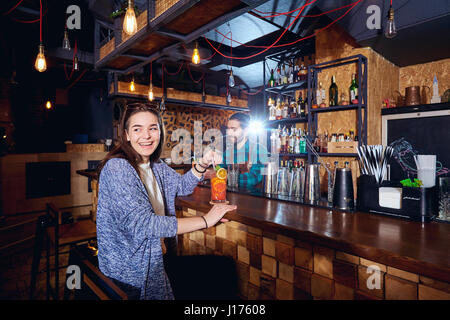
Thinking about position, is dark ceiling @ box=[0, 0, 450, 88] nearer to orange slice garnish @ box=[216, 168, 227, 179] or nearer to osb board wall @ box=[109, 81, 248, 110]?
osb board wall @ box=[109, 81, 248, 110]

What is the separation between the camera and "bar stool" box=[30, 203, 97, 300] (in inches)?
82.6

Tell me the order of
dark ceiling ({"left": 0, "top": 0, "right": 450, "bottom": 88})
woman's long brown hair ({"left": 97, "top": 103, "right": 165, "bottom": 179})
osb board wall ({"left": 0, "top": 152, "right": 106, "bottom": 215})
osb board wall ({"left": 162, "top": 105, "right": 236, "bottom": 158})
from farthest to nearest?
osb board wall ({"left": 162, "top": 105, "right": 236, "bottom": 158}) < osb board wall ({"left": 0, "top": 152, "right": 106, "bottom": 215}) < dark ceiling ({"left": 0, "top": 0, "right": 450, "bottom": 88}) < woman's long brown hair ({"left": 97, "top": 103, "right": 165, "bottom": 179})

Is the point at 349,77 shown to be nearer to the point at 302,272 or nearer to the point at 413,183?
the point at 413,183

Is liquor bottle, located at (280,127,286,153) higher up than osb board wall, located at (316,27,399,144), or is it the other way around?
osb board wall, located at (316,27,399,144)

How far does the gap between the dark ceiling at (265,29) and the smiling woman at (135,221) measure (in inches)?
67.8

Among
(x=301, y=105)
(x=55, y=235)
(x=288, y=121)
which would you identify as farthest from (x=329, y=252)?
(x=301, y=105)

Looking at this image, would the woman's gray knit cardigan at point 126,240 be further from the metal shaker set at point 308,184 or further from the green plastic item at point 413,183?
the green plastic item at point 413,183

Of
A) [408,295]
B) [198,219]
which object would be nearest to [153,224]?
[198,219]

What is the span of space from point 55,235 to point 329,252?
82.6 inches

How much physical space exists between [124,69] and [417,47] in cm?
430

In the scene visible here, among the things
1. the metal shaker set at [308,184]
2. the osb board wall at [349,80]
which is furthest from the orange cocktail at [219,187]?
the osb board wall at [349,80]

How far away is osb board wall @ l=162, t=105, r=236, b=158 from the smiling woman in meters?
5.48

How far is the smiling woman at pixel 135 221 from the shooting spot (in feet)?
3.98

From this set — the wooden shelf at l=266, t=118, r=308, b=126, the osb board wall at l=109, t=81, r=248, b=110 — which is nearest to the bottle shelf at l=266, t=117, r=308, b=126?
the wooden shelf at l=266, t=118, r=308, b=126
